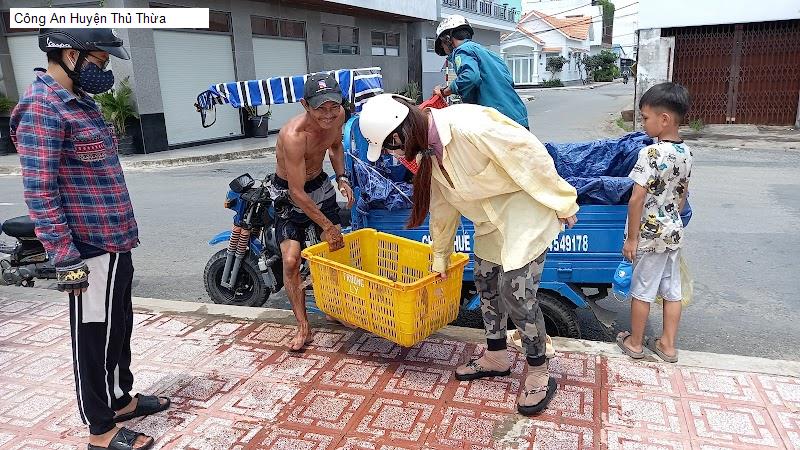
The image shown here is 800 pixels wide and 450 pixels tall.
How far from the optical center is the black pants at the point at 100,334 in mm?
2678

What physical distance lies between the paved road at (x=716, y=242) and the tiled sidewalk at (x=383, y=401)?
95 cm

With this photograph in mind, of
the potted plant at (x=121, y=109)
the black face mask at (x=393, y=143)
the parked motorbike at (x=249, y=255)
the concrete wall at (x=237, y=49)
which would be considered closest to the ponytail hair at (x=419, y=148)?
the black face mask at (x=393, y=143)

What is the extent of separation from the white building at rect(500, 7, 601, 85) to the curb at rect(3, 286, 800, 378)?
4451 cm

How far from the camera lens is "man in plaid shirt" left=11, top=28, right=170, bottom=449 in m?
2.45

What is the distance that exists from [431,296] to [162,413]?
1559 millimetres

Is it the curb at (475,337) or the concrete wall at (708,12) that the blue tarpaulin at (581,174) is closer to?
the curb at (475,337)

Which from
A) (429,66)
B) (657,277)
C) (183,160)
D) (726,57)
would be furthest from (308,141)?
(429,66)

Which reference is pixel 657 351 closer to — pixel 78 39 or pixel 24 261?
pixel 78 39

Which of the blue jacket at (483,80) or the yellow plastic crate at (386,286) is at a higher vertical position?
the blue jacket at (483,80)

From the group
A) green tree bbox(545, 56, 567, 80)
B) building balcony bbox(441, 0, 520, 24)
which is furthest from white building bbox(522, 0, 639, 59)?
building balcony bbox(441, 0, 520, 24)

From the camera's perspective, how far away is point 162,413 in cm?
313

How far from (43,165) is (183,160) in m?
11.4

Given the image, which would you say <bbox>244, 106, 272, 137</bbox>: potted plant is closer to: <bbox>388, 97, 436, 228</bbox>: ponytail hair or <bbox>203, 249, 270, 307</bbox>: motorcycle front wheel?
<bbox>203, 249, 270, 307</bbox>: motorcycle front wheel

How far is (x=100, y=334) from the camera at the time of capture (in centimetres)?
275
